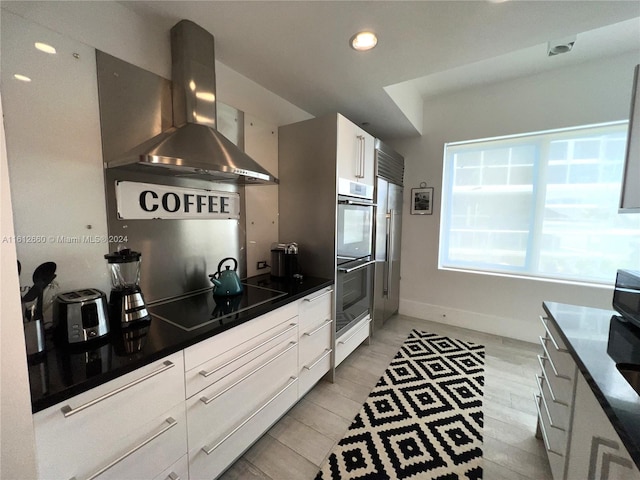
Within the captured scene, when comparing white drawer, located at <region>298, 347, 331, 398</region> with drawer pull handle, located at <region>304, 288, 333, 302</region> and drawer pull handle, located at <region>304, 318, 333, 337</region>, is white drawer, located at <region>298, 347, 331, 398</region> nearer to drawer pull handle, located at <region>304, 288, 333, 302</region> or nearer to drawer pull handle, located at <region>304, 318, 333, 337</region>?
drawer pull handle, located at <region>304, 318, 333, 337</region>

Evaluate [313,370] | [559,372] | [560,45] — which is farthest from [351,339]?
[560,45]

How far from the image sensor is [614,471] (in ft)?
2.41

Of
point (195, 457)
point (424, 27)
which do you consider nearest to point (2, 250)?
point (195, 457)

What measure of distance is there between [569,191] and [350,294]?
2.58 metres

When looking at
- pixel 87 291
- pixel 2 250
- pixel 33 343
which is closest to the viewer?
pixel 2 250

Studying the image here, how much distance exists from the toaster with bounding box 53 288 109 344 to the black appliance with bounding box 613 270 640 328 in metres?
2.39

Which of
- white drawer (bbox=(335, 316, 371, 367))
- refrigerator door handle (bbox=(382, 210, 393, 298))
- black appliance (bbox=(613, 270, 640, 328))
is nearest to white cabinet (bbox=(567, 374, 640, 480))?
black appliance (bbox=(613, 270, 640, 328))

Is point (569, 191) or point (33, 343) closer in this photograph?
point (33, 343)

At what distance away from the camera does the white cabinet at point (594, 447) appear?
710 millimetres

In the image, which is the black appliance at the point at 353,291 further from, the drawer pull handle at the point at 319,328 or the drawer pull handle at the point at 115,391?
the drawer pull handle at the point at 115,391

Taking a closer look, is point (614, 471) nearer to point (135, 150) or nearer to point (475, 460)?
Result: point (475, 460)

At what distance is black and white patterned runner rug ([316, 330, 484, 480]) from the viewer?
142cm

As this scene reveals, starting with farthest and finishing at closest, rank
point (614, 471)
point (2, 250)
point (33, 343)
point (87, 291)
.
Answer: point (87, 291) < point (33, 343) < point (614, 471) < point (2, 250)

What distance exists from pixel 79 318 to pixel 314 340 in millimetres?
1344
